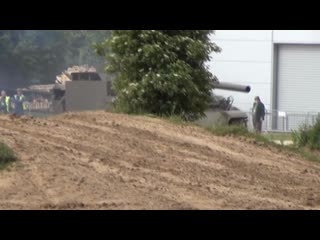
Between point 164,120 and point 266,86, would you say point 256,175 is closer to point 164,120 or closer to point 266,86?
point 164,120

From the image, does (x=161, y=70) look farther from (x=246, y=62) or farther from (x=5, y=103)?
(x=246, y=62)

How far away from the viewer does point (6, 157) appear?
1061cm

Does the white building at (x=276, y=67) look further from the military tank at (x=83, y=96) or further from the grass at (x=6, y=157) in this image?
the grass at (x=6, y=157)

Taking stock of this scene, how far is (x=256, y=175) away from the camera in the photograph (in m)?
11.5

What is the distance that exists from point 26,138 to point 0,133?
1.44 feet

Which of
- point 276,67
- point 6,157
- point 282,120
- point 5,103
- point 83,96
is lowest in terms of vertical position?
point 282,120

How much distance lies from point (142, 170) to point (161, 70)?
429 centimetres

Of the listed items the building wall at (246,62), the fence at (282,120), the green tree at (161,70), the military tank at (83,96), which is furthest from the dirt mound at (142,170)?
the building wall at (246,62)

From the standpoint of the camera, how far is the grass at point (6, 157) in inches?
415

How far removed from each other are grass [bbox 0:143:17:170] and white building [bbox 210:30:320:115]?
2983 centimetres

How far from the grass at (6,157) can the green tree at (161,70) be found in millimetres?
4641

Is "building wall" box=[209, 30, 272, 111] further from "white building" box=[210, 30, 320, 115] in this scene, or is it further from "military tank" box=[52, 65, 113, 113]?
"military tank" box=[52, 65, 113, 113]

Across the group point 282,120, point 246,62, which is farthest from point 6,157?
point 246,62

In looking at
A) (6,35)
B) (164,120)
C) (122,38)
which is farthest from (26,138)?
(6,35)
